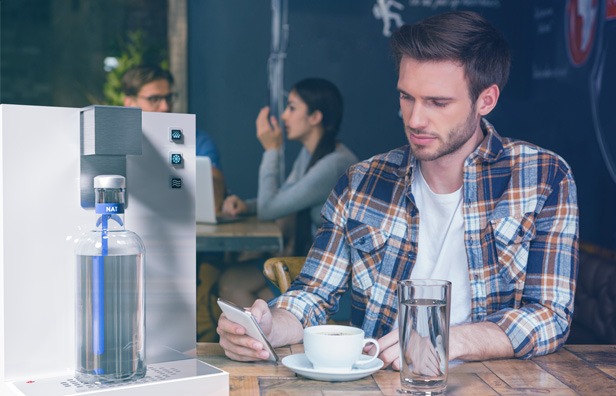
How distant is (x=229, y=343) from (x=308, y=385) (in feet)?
0.68

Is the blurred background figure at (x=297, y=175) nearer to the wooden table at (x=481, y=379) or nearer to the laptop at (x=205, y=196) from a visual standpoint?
the laptop at (x=205, y=196)

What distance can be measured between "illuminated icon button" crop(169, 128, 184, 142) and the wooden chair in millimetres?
830

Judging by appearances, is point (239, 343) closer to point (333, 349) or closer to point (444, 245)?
point (333, 349)

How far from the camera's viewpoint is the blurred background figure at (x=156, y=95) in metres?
4.01

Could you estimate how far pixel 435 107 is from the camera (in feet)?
6.04

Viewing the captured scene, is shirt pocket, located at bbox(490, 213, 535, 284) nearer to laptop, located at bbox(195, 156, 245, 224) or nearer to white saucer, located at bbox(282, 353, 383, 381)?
white saucer, located at bbox(282, 353, 383, 381)

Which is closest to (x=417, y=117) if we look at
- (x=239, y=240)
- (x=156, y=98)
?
(x=239, y=240)

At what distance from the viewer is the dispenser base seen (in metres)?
1.02

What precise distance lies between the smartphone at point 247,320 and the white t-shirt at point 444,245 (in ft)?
2.09

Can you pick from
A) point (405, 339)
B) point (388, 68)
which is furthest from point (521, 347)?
point (388, 68)

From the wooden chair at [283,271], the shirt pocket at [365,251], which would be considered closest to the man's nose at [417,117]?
the shirt pocket at [365,251]

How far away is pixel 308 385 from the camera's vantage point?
1.19 m

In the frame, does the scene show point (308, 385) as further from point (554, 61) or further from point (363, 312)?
point (554, 61)

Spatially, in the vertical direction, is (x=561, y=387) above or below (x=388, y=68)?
below
